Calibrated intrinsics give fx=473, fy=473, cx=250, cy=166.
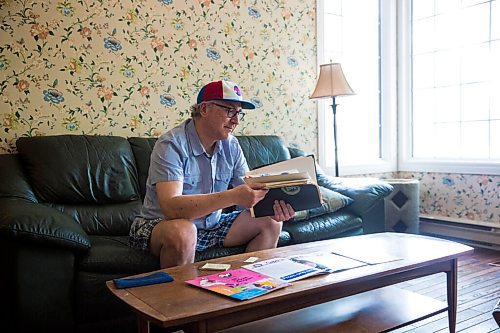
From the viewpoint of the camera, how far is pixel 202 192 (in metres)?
2.16

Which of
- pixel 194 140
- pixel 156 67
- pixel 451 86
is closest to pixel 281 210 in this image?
pixel 194 140

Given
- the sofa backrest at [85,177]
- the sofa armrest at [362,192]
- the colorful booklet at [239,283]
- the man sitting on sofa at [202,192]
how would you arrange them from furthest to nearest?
the sofa armrest at [362,192] < the sofa backrest at [85,177] < the man sitting on sofa at [202,192] < the colorful booklet at [239,283]

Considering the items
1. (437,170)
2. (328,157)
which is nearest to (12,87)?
(328,157)

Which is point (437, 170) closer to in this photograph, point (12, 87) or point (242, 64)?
point (242, 64)

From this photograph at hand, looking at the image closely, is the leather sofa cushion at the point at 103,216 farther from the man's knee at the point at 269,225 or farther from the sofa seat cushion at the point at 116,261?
the man's knee at the point at 269,225

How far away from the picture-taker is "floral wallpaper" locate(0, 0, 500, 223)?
2645mm

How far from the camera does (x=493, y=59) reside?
144 inches

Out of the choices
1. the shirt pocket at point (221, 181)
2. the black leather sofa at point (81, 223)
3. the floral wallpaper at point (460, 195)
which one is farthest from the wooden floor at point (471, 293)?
the shirt pocket at point (221, 181)

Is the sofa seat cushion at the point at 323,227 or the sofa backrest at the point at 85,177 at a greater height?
the sofa backrest at the point at 85,177

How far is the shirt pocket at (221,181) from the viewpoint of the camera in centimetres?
221

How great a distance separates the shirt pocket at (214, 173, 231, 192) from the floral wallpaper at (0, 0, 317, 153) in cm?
100

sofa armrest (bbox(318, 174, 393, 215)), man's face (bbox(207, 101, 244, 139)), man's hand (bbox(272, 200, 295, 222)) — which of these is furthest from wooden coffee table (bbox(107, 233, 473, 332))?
sofa armrest (bbox(318, 174, 393, 215))

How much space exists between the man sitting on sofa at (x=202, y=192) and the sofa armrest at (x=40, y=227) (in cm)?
27

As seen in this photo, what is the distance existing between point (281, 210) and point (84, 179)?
1.13 meters
